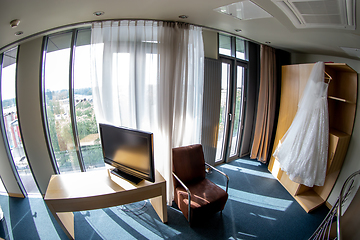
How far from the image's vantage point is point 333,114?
8.13 ft

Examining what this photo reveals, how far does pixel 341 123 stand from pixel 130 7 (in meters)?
3.31

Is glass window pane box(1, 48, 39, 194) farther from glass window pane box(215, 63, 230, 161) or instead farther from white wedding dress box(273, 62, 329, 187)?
white wedding dress box(273, 62, 329, 187)

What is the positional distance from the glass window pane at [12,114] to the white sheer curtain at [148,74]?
1.29 meters

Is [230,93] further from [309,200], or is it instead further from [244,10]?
[309,200]

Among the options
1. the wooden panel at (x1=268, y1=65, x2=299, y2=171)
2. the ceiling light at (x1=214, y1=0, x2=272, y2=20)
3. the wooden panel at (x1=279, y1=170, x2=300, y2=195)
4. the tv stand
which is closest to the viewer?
the ceiling light at (x1=214, y1=0, x2=272, y2=20)

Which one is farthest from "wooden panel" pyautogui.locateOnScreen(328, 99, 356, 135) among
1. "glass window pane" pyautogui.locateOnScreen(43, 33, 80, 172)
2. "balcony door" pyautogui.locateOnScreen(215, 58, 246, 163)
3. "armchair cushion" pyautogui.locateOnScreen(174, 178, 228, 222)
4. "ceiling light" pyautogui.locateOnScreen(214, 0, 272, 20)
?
"glass window pane" pyautogui.locateOnScreen(43, 33, 80, 172)

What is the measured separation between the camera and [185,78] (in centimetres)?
240

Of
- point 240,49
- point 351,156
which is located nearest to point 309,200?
point 351,156

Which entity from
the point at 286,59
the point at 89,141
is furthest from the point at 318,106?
the point at 89,141

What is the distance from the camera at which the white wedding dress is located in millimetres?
2219

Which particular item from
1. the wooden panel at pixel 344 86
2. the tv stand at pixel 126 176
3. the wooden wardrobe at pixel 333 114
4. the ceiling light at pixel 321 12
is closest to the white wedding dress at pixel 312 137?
the wooden wardrobe at pixel 333 114

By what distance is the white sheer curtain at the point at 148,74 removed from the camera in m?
2.20

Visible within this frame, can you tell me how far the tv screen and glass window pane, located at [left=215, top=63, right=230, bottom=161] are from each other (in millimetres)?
2042

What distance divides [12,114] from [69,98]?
2.86ft
